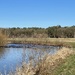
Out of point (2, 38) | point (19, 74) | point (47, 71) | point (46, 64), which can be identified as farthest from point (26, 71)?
point (2, 38)

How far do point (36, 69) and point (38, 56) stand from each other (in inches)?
50.8

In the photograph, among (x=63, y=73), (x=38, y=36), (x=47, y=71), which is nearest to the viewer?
(x=63, y=73)

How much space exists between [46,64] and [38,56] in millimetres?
641

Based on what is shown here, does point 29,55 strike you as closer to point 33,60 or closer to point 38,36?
point 33,60

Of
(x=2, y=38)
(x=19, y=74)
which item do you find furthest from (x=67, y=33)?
(x=19, y=74)

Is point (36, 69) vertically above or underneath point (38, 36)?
underneath

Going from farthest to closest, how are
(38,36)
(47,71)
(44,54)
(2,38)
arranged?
(2,38) < (38,36) < (44,54) < (47,71)

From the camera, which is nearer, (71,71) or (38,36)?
(71,71)

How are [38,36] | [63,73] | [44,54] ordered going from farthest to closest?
1. [38,36]
2. [44,54]
3. [63,73]

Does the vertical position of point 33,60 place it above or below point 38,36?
below

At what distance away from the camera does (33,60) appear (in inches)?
562

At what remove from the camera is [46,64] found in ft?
47.6

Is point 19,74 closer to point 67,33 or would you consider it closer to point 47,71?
point 47,71

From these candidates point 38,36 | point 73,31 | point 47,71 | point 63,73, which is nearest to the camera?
point 63,73
